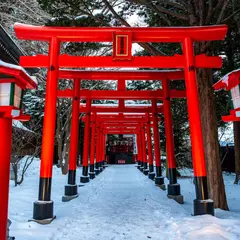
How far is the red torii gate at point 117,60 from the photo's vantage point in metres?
5.72

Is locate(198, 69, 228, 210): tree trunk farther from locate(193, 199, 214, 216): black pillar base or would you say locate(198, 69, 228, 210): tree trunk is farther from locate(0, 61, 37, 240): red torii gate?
locate(0, 61, 37, 240): red torii gate

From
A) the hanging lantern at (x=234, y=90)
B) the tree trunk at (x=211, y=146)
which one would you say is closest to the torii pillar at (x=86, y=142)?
the tree trunk at (x=211, y=146)

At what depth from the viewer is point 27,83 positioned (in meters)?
3.50

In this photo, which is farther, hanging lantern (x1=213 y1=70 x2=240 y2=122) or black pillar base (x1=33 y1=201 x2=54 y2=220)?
black pillar base (x1=33 y1=201 x2=54 y2=220)

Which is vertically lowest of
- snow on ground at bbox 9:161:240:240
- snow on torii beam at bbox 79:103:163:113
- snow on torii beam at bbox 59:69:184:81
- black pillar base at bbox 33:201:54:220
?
snow on ground at bbox 9:161:240:240

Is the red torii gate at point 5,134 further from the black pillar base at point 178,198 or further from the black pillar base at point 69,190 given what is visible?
the black pillar base at point 178,198

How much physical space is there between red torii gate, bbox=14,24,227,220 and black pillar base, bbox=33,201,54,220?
0.09 meters

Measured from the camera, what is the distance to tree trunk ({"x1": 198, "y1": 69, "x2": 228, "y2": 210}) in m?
6.60

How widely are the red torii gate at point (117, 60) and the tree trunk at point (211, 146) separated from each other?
1044 millimetres

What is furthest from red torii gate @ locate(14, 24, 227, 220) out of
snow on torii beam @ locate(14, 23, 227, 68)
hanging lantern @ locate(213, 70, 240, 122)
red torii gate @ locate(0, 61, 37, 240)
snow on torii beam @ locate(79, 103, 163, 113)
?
snow on torii beam @ locate(79, 103, 163, 113)

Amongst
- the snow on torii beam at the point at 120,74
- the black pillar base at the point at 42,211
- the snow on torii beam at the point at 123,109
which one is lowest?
the black pillar base at the point at 42,211

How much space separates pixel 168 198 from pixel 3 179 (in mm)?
6136

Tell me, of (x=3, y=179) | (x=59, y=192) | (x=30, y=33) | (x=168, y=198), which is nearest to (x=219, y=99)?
(x=168, y=198)

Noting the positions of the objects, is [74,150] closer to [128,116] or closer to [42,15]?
[42,15]
